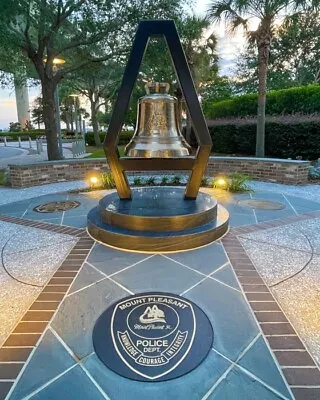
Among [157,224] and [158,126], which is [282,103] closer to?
[158,126]

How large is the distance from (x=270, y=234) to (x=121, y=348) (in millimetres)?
2355

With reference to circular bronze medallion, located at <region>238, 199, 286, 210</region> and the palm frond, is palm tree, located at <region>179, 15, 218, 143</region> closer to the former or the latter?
the palm frond

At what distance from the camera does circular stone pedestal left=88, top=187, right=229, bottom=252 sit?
284cm

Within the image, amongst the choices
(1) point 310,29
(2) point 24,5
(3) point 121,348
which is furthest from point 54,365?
(1) point 310,29

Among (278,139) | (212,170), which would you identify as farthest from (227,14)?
(212,170)

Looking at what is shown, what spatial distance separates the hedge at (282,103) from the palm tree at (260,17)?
1.77 meters

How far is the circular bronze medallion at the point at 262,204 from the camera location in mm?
4422

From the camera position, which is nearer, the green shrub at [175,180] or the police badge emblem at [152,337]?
the police badge emblem at [152,337]

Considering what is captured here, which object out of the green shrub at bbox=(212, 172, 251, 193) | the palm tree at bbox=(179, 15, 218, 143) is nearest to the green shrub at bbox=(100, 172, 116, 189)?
the green shrub at bbox=(212, 172, 251, 193)

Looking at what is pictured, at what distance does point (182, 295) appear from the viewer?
207 cm

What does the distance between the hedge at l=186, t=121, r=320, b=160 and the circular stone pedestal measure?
5845 mm

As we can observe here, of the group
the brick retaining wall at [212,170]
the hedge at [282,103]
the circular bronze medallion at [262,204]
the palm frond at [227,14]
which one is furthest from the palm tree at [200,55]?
the circular bronze medallion at [262,204]

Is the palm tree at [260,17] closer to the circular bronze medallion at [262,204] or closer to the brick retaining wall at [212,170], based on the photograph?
the brick retaining wall at [212,170]

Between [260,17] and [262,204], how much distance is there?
20.6 ft
